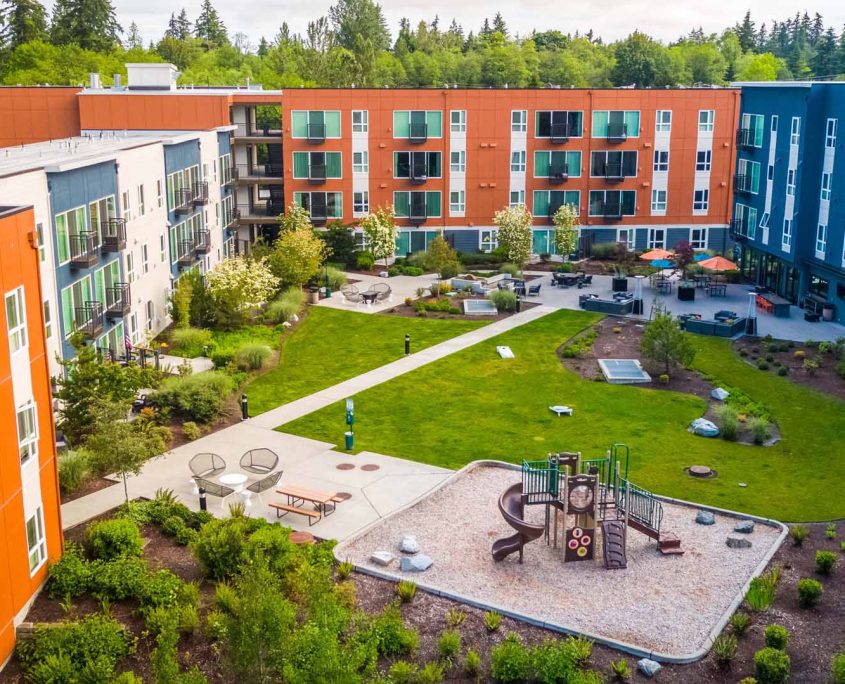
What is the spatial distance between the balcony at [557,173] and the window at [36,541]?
50.0 meters

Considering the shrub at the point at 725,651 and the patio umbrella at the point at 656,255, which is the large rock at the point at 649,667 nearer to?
the shrub at the point at 725,651

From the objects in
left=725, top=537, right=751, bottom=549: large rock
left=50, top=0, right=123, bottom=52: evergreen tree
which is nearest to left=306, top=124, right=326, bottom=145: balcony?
left=725, top=537, right=751, bottom=549: large rock

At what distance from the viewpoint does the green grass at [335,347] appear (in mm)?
37594

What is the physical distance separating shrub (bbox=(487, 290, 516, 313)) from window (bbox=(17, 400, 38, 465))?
32.1 metres

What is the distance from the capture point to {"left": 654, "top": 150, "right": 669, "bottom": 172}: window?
6612 centimetres

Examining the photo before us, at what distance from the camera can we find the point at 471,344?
44.2 metres

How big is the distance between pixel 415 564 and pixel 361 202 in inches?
1748

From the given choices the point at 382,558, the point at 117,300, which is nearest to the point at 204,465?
the point at 382,558

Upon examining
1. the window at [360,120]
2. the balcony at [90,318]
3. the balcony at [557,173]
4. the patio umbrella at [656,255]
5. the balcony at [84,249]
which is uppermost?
the window at [360,120]

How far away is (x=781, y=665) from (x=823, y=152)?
38366 millimetres

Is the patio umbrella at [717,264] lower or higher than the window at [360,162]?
lower

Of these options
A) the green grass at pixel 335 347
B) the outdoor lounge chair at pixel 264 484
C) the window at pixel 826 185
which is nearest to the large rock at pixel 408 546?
the outdoor lounge chair at pixel 264 484

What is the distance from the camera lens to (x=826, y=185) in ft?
162

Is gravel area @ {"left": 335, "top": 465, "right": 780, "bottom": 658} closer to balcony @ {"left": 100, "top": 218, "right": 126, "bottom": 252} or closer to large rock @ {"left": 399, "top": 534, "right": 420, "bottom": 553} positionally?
large rock @ {"left": 399, "top": 534, "right": 420, "bottom": 553}
